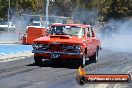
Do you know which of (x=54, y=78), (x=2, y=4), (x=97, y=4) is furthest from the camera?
(x=97, y=4)

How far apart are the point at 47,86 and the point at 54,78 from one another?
1621 millimetres

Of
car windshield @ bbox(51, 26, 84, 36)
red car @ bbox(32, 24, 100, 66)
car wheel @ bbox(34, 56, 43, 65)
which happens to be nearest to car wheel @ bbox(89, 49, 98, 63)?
red car @ bbox(32, 24, 100, 66)

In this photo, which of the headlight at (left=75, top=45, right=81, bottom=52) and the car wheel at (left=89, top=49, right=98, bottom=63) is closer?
the headlight at (left=75, top=45, right=81, bottom=52)

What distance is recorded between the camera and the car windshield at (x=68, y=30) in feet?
46.4

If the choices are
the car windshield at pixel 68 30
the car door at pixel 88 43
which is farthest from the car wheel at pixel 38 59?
the car door at pixel 88 43

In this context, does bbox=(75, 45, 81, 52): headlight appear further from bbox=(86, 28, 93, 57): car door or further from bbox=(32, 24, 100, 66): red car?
bbox=(86, 28, 93, 57): car door

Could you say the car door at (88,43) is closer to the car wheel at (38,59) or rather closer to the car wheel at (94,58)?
the car wheel at (94,58)

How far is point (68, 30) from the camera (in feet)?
46.7

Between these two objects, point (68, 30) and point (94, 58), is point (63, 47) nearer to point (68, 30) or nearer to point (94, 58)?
point (68, 30)

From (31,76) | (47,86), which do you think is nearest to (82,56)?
(31,76)

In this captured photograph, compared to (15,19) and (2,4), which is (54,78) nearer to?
(2,4)

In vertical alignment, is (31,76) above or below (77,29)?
below

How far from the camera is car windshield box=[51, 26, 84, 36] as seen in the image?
1415cm

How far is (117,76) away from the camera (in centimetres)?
279
